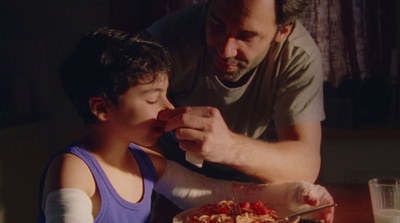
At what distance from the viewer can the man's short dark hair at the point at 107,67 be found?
113 cm

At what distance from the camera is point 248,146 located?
4.30 feet

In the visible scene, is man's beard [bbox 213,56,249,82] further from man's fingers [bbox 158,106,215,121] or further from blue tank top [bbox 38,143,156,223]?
blue tank top [bbox 38,143,156,223]

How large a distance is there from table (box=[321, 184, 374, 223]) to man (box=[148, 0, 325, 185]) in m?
0.10

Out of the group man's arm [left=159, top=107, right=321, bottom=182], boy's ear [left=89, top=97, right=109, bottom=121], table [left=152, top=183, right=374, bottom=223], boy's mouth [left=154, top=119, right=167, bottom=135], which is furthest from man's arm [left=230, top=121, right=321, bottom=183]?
boy's ear [left=89, top=97, right=109, bottom=121]

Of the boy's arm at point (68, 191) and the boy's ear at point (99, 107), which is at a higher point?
the boy's ear at point (99, 107)

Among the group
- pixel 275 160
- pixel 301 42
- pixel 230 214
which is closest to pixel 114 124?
pixel 230 214

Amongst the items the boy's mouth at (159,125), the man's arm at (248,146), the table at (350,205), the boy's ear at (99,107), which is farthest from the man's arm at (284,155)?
the boy's ear at (99,107)

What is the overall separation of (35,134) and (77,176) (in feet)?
5.06

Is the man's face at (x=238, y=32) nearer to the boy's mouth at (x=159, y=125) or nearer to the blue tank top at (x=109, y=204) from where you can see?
the boy's mouth at (x=159, y=125)

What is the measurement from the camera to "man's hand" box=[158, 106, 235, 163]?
44.7 inches

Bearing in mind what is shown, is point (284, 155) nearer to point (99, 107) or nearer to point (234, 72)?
point (234, 72)

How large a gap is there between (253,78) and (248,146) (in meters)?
0.36

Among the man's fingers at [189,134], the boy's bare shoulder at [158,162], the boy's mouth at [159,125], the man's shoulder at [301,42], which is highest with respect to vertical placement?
the man's shoulder at [301,42]

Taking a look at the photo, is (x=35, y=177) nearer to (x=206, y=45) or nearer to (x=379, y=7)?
(x=206, y=45)
